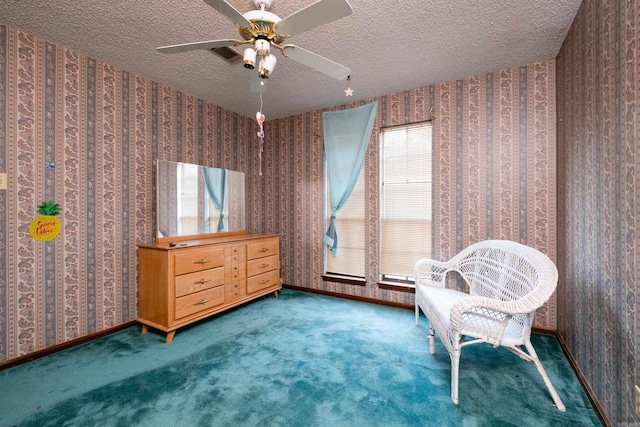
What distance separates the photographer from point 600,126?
153 centimetres

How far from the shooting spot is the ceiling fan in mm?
1212

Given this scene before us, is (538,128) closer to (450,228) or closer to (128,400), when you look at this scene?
(450,228)

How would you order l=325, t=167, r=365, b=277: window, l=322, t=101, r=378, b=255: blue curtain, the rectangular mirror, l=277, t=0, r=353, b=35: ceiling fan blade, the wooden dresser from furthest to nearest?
l=325, t=167, r=365, b=277: window, l=322, t=101, r=378, b=255: blue curtain, the rectangular mirror, the wooden dresser, l=277, t=0, r=353, b=35: ceiling fan blade

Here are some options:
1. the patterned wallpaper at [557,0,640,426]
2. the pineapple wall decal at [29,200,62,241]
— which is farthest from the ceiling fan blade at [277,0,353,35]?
the pineapple wall decal at [29,200,62,241]

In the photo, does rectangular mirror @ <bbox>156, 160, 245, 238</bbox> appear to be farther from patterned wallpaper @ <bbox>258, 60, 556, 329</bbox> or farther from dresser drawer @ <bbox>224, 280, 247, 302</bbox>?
patterned wallpaper @ <bbox>258, 60, 556, 329</bbox>

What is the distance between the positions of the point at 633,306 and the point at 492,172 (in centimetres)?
176

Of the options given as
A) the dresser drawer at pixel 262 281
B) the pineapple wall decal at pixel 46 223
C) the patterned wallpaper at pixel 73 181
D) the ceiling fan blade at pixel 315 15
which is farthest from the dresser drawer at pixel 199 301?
the ceiling fan blade at pixel 315 15

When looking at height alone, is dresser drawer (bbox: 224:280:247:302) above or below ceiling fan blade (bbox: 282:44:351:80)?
below

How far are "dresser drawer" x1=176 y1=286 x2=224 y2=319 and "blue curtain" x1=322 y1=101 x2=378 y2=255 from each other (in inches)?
58.0

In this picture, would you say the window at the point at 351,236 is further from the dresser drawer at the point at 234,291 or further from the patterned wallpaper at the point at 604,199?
the patterned wallpaper at the point at 604,199

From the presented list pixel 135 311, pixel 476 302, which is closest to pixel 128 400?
pixel 135 311

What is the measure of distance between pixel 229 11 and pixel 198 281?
219cm

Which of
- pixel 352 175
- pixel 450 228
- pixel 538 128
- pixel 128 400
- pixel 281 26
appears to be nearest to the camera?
pixel 281 26

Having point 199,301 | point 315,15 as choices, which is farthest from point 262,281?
point 315,15
